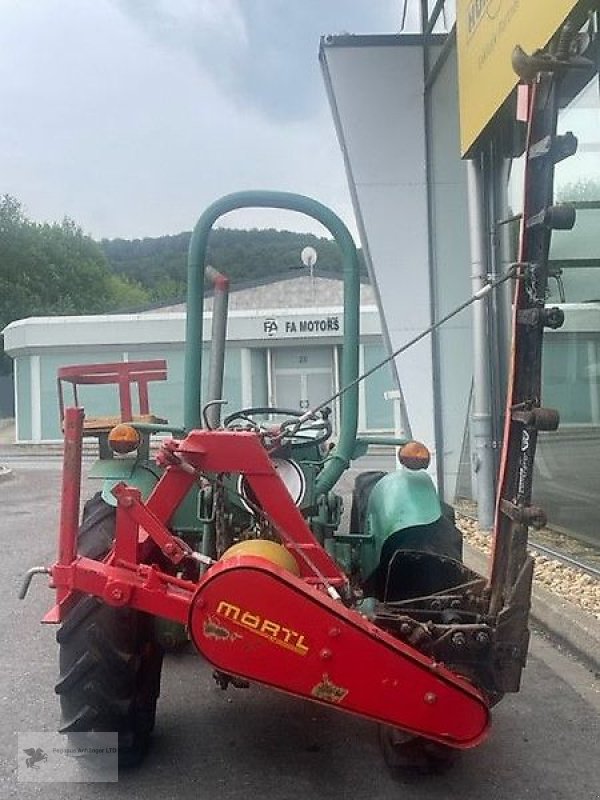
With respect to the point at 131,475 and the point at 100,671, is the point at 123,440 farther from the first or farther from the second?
the point at 100,671

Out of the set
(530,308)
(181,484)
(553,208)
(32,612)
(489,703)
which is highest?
(553,208)

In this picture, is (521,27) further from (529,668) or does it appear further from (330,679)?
(330,679)

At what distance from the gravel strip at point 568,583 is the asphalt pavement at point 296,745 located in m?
0.76

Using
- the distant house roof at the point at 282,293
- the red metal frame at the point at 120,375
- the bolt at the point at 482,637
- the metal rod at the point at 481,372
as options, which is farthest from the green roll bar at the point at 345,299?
the distant house roof at the point at 282,293

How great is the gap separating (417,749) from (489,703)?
41cm

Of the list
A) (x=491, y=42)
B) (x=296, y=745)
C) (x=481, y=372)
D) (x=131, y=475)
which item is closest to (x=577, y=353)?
(x=481, y=372)

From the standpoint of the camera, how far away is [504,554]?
359 centimetres

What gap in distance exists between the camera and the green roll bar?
440 cm

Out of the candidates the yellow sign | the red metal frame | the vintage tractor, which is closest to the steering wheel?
the vintage tractor

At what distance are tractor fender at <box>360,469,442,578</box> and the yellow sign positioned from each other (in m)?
2.99

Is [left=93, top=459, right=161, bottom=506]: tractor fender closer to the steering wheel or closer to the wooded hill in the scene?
the steering wheel

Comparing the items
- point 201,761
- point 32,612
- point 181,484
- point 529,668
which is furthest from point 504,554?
point 32,612

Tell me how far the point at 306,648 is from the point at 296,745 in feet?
3.97

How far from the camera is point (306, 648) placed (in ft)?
10.1
